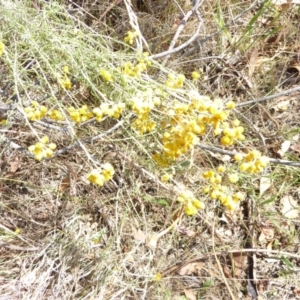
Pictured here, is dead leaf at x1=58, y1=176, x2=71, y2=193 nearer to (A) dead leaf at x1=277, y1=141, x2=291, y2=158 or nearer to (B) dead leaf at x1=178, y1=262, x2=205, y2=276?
(B) dead leaf at x1=178, y1=262, x2=205, y2=276

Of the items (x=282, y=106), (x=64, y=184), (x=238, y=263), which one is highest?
(x=64, y=184)

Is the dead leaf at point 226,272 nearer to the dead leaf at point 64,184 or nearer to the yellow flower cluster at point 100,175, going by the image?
the dead leaf at point 64,184

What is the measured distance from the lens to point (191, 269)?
1.50 metres

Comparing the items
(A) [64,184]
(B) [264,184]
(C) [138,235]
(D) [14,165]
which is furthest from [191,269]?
(D) [14,165]

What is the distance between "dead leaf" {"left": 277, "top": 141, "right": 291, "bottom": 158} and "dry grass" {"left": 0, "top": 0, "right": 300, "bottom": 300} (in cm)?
1

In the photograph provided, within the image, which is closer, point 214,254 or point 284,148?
point 214,254

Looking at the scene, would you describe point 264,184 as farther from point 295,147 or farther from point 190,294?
point 190,294

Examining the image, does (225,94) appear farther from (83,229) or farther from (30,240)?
(30,240)

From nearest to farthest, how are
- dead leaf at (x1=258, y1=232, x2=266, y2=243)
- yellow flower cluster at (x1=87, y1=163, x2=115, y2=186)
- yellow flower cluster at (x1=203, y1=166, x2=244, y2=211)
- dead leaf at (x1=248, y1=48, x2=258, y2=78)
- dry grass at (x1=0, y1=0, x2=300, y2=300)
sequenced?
yellow flower cluster at (x1=87, y1=163, x2=115, y2=186), yellow flower cluster at (x1=203, y1=166, x2=244, y2=211), dry grass at (x1=0, y1=0, x2=300, y2=300), dead leaf at (x1=258, y1=232, x2=266, y2=243), dead leaf at (x1=248, y1=48, x2=258, y2=78)

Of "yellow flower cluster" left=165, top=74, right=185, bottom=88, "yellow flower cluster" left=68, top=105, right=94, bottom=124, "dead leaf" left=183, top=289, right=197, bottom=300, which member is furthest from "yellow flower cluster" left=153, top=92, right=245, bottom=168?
"dead leaf" left=183, top=289, right=197, bottom=300

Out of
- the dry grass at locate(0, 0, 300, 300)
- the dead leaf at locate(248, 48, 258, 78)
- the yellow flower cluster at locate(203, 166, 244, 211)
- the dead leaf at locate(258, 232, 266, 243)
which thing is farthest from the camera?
the dead leaf at locate(248, 48, 258, 78)

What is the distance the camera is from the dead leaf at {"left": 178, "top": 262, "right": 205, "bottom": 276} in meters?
1.50

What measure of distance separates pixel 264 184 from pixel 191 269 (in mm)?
390

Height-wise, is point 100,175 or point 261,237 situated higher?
point 100,175
